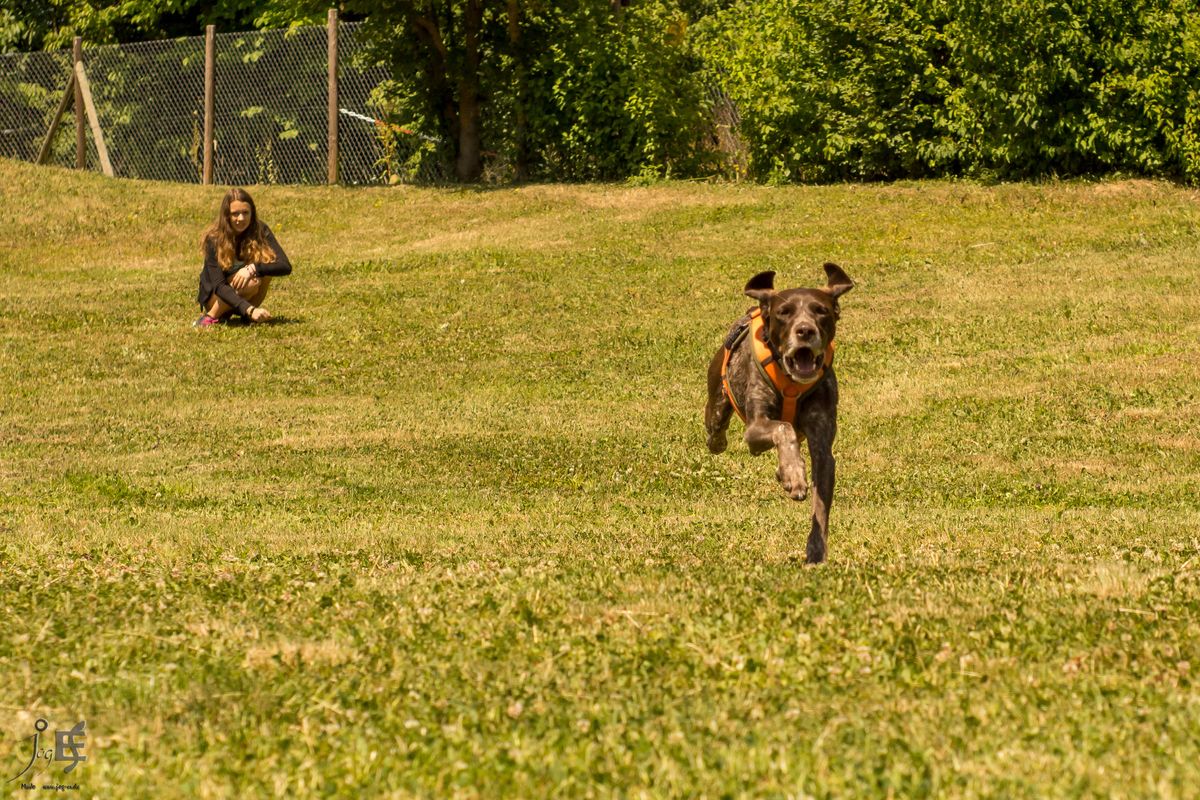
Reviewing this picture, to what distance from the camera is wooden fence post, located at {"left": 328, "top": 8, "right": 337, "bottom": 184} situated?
1134 inches

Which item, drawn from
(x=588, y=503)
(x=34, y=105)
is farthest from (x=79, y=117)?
(x=588, y=503)

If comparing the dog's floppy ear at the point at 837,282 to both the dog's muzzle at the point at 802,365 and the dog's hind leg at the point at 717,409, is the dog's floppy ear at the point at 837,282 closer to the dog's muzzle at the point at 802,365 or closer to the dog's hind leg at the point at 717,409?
the dog's muzzle at the point at 802,365

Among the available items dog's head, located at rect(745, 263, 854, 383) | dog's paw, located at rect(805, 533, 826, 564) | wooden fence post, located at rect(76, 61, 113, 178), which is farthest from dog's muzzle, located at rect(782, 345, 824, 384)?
wooden fence post, located at rect(76, 61, 113, 178)

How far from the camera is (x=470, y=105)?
28.7 m

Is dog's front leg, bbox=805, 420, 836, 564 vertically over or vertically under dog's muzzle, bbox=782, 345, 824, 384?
under

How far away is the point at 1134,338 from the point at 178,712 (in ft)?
46.0

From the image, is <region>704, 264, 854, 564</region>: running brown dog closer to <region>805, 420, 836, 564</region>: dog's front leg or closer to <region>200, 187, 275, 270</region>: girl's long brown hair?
<region>805, 420, 836, 564</region>: dog's front leg

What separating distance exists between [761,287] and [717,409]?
1.50 m

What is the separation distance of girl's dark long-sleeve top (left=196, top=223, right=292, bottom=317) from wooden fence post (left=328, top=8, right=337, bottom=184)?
970cm

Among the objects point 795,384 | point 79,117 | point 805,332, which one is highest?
point 79,117

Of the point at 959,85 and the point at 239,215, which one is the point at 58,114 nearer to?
the point at 239,215

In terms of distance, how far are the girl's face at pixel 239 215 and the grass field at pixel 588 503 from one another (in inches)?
48.4

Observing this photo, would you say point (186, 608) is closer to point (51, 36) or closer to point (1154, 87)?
point (1154, 87)

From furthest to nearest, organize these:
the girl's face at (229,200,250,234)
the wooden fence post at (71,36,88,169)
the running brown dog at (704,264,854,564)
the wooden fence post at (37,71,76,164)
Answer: the wooden fence post at (37,71,76,164), the wooden fence post at (71,36,88,169), the girl's face at (229,200,250,234), the running brown dog at (704,264,854,564)
